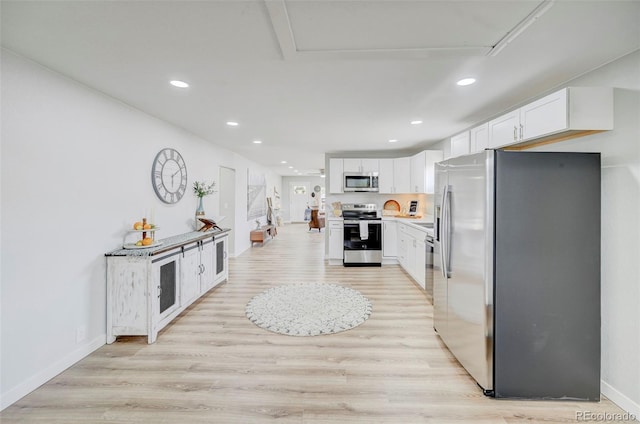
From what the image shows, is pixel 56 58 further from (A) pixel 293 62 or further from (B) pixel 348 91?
(B) pixel 348 91

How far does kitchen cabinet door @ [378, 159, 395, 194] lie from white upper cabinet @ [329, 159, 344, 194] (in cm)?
85

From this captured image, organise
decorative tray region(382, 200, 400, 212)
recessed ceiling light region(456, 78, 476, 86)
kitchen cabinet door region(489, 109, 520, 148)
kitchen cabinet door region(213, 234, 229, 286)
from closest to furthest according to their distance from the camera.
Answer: recessed ceiling light region(456, 78, 476, 86) < kitchen cabinet door region(489, 109, 520, 148) < kitchen cabinet door region(213, 234, 229, 286) < decorative tray region(382, 200, 400, 212)

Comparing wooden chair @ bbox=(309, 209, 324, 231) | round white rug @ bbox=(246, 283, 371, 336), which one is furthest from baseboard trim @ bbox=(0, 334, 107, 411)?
wooden chair @ bbox=(309, 209, 324, 231)

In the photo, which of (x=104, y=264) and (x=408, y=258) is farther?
(x=408, y=258)

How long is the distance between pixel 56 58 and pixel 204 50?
3.70ft

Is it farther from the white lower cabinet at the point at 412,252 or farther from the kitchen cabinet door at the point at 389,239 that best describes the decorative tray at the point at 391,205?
the white lower cabinet at the point at 412,252

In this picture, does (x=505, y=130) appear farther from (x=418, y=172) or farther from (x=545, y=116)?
(x=418, y=172)

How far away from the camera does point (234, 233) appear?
245 inches

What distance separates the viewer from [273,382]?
206 centimetres

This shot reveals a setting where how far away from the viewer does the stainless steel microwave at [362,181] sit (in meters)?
5.69

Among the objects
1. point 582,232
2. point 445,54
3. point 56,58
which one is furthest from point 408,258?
point 56,58

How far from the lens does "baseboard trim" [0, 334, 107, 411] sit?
1.81m

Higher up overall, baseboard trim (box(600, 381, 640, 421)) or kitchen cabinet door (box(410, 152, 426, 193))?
kitchen cabinet door (box(410, 152, 426, 193))

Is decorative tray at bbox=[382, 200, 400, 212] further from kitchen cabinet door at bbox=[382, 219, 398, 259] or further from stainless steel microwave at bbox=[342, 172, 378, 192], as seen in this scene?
kitchen cabinet door at bbox=[382, 219, 398, 259]
